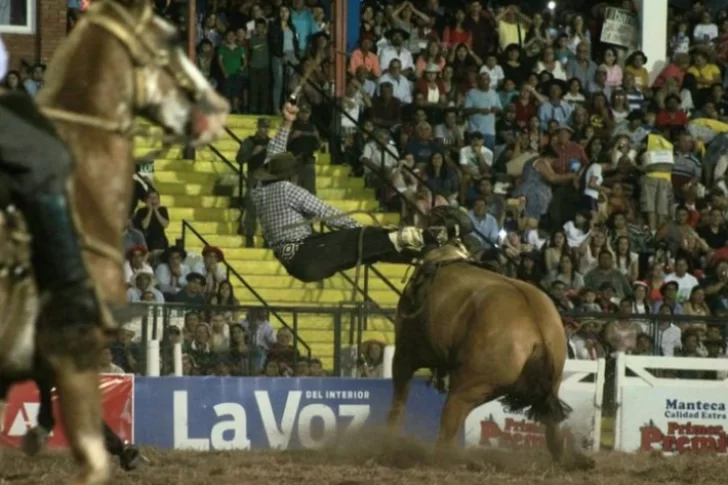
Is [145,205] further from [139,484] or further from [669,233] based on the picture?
[139,484]

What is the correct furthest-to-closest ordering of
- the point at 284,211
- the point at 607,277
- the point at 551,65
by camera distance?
the point at 551,65
the point at 607,277
the point at 284,211

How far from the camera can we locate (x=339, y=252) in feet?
44.0

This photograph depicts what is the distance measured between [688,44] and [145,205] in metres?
10.3

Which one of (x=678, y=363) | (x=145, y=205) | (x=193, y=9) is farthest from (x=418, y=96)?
(x=678, y=363)

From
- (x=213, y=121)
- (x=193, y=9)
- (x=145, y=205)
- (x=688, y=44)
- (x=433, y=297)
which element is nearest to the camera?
(x=213, y=121)

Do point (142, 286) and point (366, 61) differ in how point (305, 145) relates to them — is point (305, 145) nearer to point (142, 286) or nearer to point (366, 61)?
point (366, 61)

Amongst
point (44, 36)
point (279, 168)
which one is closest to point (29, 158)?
point (279, 168)

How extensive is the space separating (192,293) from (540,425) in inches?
147

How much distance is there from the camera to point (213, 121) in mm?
7207

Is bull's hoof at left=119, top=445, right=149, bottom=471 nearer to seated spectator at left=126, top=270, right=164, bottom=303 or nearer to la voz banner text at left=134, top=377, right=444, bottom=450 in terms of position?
la voz banner text at left=134, top=377, right=444, bottom=450

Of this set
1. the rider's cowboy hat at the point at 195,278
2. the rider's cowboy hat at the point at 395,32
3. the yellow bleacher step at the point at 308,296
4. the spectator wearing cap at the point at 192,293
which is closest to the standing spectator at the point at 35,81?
the yellow bleacher step at the point at 308,296

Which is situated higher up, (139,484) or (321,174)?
(321,174)

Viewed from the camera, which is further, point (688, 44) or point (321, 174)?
point (688, 44)

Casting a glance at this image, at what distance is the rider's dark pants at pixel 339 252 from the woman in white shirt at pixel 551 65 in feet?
33.0
